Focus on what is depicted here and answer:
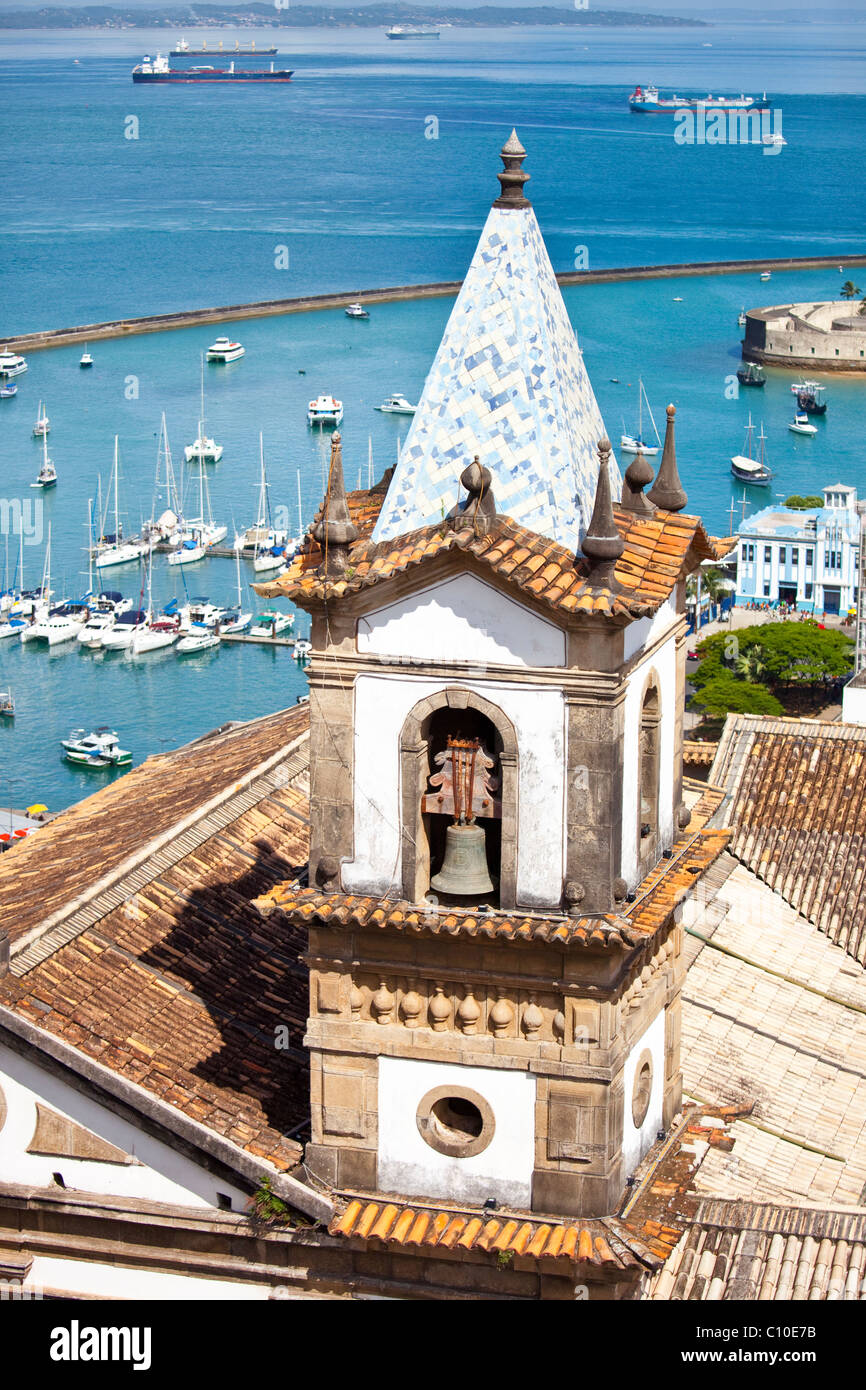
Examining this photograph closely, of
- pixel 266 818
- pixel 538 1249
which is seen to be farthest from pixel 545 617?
pixel 266 818

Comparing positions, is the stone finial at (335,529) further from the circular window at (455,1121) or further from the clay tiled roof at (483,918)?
the circular window at (455,1121)

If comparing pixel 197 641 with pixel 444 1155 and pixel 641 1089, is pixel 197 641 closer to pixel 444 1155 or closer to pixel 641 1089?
pixel 641 1089

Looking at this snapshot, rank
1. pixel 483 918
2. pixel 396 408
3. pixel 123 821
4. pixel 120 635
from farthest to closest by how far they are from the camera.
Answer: pixel 396 408 → pixel 120 635 → pixel 123 821 → pixel 483 918

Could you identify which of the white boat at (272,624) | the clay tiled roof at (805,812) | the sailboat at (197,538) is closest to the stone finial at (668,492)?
the clay tiled roof at (805,812)

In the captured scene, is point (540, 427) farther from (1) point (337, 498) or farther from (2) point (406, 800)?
(2) point (406, 800)

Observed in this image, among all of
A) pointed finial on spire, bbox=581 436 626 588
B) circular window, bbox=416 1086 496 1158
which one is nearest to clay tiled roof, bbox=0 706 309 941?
circular window, bbox=416 1086 496 1158

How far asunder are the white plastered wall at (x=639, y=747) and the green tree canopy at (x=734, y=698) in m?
88.4

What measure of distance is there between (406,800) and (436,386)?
4.44 metres

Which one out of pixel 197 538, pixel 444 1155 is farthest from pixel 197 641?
pixel 444 1155

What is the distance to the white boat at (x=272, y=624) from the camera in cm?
14112

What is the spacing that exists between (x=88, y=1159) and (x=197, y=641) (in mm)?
114626

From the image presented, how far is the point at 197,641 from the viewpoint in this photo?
140 metres

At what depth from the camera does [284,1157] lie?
25.9 meters

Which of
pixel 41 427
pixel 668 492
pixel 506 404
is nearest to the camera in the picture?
pixel 506 404
